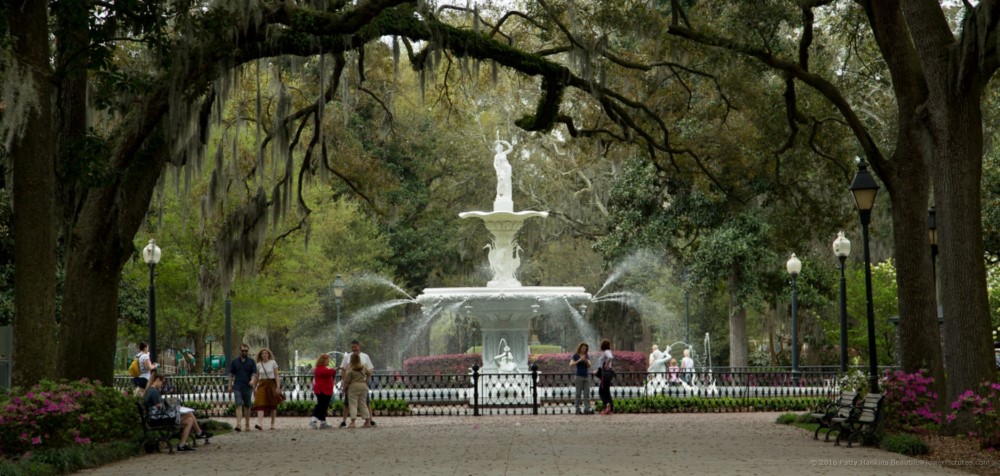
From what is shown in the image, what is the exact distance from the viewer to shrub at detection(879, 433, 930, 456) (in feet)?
47.4

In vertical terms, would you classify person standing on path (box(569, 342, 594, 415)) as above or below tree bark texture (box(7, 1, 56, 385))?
below

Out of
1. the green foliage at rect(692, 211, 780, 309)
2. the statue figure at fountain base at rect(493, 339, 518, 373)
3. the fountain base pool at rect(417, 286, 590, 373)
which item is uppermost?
the green foliage at rect(692, 211, 780, 309)

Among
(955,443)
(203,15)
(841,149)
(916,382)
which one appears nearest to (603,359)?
(841,149)

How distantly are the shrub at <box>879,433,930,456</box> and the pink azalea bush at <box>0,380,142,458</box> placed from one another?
9.79 metres

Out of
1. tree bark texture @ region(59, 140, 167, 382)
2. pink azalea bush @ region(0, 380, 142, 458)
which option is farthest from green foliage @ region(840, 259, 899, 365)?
pink azalea bush @ region(0, 380, 142, 458)

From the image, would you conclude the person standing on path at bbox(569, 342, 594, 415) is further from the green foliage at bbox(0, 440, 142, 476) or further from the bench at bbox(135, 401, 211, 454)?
the green foliage at bbox(0, 440, 142, 476)

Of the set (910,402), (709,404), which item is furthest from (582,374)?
(910,402)

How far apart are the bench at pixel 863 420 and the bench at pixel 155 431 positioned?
8872mm

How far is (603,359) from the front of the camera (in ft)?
79.1

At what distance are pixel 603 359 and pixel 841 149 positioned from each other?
20.0 feet

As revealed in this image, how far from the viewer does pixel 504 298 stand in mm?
27656

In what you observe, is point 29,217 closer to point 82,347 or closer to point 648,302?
point 82,347

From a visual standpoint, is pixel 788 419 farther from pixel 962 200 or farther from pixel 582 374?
pixel 962 200

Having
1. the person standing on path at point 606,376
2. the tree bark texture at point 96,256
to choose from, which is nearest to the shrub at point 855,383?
the person standing on path at point 606,376
